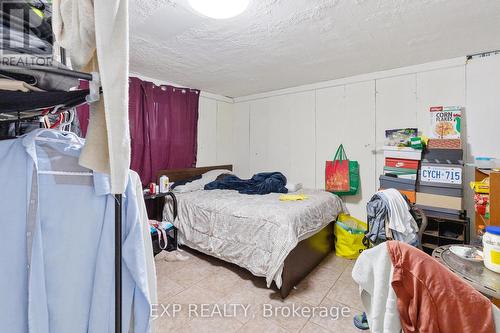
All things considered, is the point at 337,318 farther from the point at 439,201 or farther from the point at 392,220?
the point at 439,201

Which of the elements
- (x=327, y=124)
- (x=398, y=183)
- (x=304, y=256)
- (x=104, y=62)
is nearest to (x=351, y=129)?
(x=327, y=124)

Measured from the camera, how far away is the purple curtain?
10.8ft

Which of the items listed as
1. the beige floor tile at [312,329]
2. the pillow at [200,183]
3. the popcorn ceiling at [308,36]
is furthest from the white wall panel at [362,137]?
the pillow at [200,183]

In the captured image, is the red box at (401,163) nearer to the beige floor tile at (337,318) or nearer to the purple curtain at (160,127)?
the beige floor tile at (337,318)

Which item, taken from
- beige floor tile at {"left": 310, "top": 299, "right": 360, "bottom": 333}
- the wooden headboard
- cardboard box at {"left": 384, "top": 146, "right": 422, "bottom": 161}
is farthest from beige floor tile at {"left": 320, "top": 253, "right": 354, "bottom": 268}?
the wooden headboard

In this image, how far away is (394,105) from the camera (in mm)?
3123

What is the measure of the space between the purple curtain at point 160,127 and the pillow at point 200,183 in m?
0.36

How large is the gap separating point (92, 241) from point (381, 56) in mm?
3180

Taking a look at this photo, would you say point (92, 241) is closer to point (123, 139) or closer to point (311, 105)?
point (123, 139)

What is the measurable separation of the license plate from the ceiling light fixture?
2503mm

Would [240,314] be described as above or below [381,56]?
below

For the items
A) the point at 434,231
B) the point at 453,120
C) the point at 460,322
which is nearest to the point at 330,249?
the point at 434,231

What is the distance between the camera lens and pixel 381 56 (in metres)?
2.70

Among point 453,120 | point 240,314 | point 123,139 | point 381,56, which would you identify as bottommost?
point 240,314
